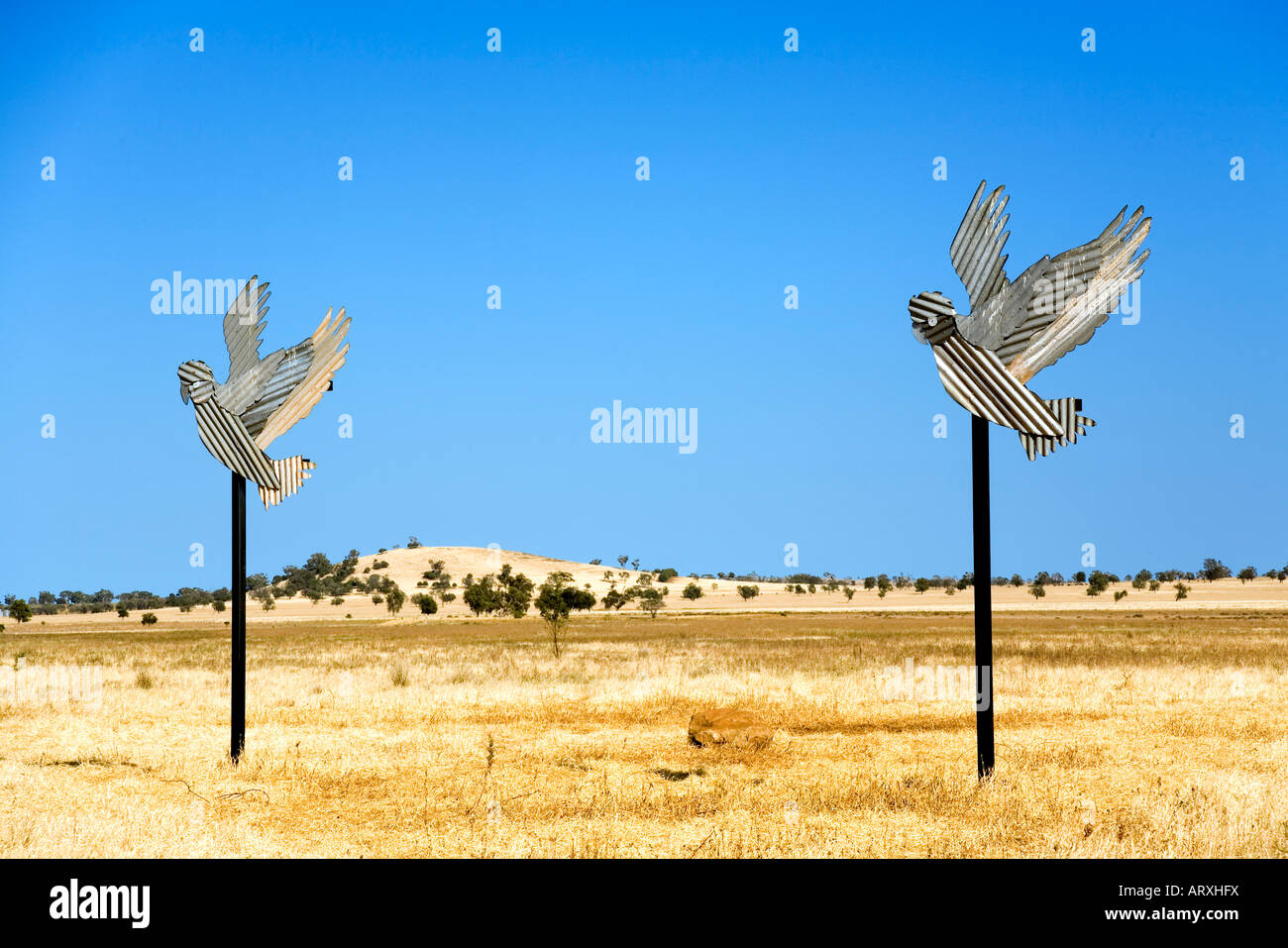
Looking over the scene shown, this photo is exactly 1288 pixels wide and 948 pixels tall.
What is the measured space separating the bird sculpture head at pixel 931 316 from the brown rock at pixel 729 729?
5993mm

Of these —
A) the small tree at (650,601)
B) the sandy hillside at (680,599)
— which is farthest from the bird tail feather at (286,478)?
the small tree at (650,601)

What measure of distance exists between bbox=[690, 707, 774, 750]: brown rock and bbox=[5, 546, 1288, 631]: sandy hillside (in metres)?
69.4

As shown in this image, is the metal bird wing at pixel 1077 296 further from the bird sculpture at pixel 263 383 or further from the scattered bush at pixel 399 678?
the scattered bush at pixel 399 678

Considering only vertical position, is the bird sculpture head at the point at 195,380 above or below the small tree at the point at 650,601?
above

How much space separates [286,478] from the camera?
14031 mm

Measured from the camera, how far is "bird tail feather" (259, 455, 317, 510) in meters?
14.0

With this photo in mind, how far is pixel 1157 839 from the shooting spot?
31.2 ft

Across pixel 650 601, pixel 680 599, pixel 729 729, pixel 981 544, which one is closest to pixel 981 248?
pixel 981 544

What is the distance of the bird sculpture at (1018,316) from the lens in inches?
447

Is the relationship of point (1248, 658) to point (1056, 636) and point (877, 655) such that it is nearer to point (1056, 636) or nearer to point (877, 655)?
point (877, 655)

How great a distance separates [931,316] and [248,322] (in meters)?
8.82

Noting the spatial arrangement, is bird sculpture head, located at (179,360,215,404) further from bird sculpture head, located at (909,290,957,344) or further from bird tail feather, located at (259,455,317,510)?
bird sculpture head, located at (909,290,957,344)
